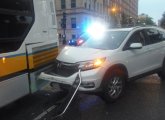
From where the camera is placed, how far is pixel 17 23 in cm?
661

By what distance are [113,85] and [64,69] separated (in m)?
1.15

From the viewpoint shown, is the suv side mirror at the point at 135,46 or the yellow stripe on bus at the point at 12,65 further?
the suv side mirror at the point at 135,46

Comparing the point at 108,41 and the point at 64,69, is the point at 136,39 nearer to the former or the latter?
the point at 108,41

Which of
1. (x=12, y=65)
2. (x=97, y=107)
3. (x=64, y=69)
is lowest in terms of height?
(x=97, y=107)

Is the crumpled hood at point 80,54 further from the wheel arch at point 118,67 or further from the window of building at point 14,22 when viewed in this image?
the window of building at point 14,22

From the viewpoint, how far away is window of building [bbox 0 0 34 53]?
611 centimetres

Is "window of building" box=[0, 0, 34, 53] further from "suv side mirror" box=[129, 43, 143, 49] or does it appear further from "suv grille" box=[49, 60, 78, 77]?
"suv side mirror" box=[129, 43, 143, 49]

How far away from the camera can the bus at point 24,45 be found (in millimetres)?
6098

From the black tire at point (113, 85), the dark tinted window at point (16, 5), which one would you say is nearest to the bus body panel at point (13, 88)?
the dark tinted window at point (16, 5)

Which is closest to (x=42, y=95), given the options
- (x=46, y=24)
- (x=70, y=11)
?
(x=46, y=24)

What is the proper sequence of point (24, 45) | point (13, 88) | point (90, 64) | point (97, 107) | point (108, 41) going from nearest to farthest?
point (13, 88)
point (24, 45)
point (90, 64)
point (97, 107)
point (108, 41)

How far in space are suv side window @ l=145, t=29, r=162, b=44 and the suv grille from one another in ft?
8.91

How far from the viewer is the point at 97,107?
23.6ft

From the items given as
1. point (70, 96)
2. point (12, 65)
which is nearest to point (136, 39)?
point (70, 96)
